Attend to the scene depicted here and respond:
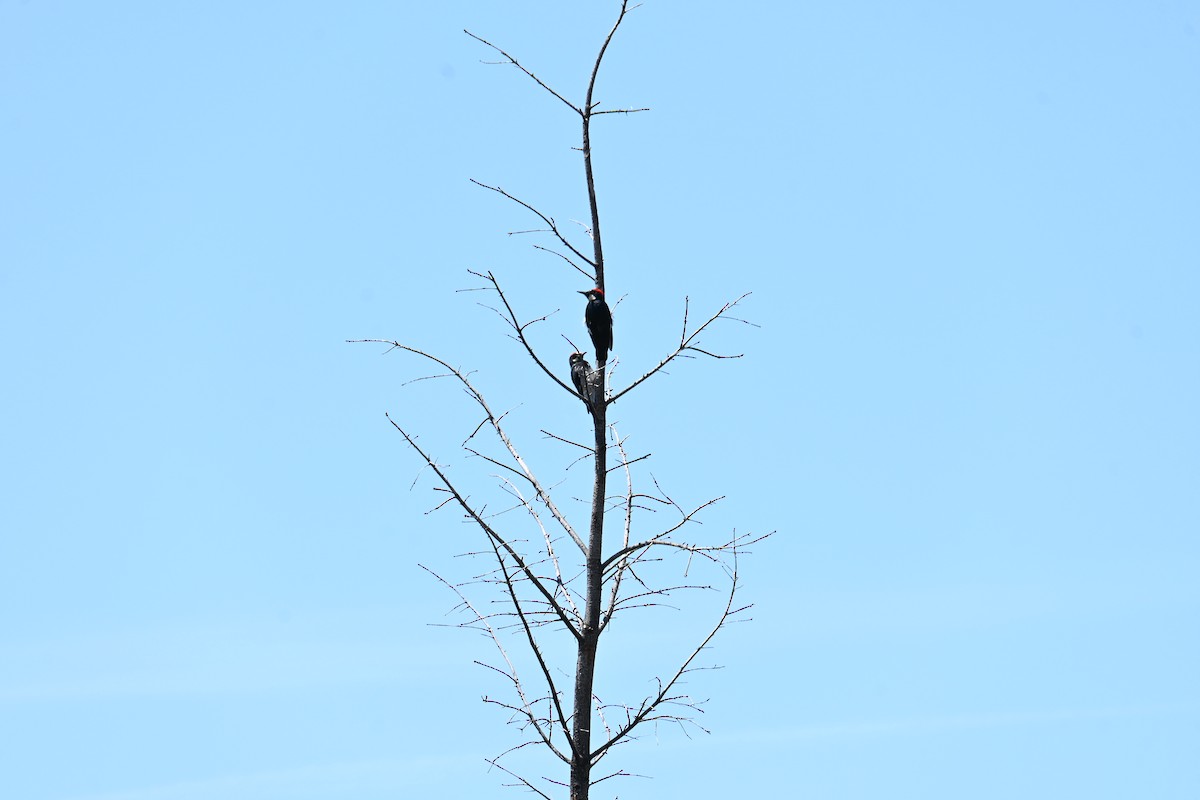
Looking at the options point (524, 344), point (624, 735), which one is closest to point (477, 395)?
point (524, 344)

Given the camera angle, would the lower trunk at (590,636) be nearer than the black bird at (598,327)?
Yes

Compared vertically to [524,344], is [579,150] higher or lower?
higher

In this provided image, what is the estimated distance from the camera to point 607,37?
21.1 feet

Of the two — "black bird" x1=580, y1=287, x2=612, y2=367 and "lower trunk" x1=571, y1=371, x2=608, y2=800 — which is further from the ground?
"black bird" x1=580, y1=287, x2=612, y2=367

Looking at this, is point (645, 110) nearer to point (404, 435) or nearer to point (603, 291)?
point (603, 291)

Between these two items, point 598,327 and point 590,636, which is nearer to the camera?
point 590,636

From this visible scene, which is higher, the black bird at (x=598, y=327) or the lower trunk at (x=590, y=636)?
the black bird at (x=598, y=327)

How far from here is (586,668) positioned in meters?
6.14

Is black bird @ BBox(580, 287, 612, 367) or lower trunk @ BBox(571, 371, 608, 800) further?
black bird @ BBox(580, 287, 612, 367)

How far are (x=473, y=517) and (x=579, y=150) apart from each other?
1.88m

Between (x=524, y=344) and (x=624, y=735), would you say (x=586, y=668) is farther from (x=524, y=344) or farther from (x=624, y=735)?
(x=524, y=344)

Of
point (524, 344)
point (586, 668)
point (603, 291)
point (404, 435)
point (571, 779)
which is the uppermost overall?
point (603, 291)

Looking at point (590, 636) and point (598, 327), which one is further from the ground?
point (598, 327)

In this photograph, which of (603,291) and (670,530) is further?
(603,291)
